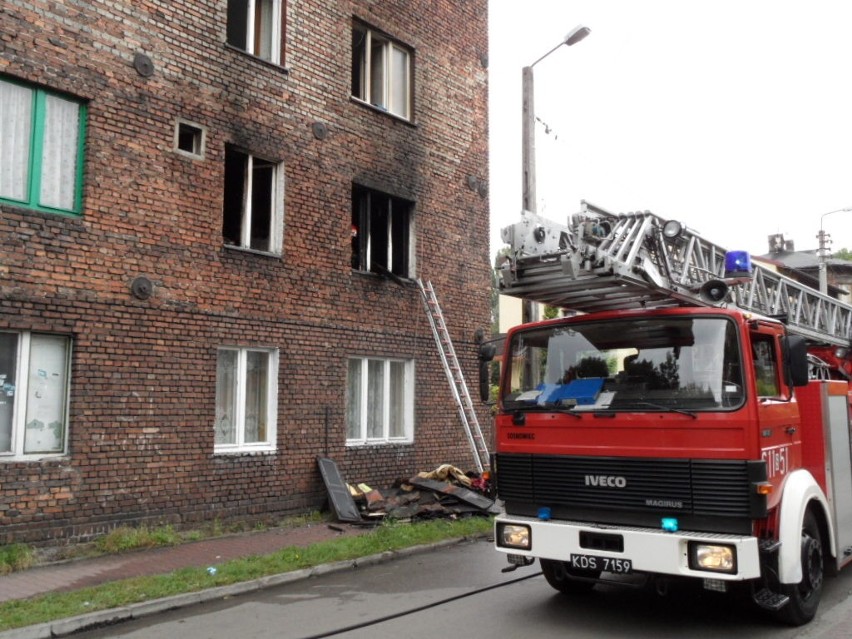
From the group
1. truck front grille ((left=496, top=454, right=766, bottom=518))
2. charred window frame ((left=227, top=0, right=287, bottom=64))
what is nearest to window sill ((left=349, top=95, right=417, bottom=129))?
charred window frame ((left=227, top=0, right=287, bottom=64))

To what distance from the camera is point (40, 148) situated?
9.51 m

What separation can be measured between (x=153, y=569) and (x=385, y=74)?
9.05 m

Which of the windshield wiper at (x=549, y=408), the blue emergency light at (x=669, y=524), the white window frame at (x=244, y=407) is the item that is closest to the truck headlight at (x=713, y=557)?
the blue emergency light at (x=669, y=524)

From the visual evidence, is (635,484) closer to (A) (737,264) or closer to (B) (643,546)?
(B) (643,546)

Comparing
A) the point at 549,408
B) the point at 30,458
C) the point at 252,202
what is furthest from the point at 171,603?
the point at 252,202

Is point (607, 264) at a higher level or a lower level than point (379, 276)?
lower

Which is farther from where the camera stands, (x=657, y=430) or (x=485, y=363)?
(x=485, y=363)

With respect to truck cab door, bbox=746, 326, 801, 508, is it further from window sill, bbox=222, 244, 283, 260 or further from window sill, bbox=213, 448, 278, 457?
window sill, bbox=222, 244, 283, 260

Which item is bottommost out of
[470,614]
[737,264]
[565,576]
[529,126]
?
[470,614]

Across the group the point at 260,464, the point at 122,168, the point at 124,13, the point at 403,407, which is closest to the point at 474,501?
the point at 403,407

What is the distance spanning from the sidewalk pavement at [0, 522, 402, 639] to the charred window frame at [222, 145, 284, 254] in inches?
158

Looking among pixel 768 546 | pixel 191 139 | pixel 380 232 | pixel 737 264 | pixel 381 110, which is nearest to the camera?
pixel 768 546

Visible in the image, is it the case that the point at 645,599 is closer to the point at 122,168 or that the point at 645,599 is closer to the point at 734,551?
the point at 734,551

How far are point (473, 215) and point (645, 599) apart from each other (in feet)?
30.8
